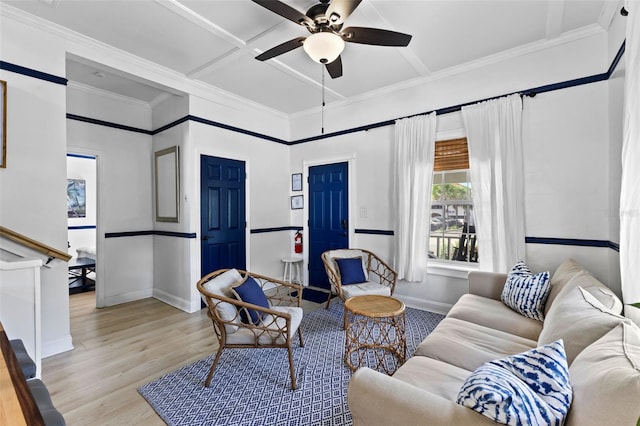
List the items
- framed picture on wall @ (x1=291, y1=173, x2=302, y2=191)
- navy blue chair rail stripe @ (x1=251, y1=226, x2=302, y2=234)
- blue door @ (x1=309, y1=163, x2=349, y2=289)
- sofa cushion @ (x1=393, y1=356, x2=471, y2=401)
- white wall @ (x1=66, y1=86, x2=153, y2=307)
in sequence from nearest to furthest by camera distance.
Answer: sofa cushion @ (x1=393, y1=356, x2=471, y2=401) → white wall @ (x1=66, y1=86, x2=153, y2=307) → blue door @ (x1=309, y1=163, x2=349, y2=289) → navy blue chair rail stripe @ (x1=251, y1=226, x2=302, y2=234) → framed picture on wall @ (x1=291, y1=173, x2=302, y2=191)

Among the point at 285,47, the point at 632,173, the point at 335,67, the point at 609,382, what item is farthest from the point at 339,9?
the point at 609,382

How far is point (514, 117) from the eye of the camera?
3.04 meters

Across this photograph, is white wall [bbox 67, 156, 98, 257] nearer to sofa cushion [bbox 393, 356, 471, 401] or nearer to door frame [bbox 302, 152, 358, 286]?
door frame [bbox 302, 152, 358, 286]

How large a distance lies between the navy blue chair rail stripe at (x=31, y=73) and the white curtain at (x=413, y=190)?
3596mm

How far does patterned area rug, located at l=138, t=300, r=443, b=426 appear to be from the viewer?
1.87m

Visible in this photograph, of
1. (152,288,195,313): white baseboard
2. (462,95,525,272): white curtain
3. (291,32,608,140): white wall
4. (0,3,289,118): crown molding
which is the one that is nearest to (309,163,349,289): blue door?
(291,32,608,140): white wall

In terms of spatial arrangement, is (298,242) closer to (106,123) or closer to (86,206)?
(106,123)

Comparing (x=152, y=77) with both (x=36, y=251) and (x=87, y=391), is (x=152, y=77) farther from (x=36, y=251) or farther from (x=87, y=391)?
(x=87, y=391)

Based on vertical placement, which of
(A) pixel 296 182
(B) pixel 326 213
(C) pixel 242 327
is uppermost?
(A) pixel 296 182

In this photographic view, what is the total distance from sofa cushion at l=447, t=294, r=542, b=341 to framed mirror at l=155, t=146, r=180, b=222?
355cm

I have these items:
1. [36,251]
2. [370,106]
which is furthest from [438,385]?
[370,106]

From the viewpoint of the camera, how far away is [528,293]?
91.4 inches

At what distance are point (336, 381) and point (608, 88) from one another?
135 inches

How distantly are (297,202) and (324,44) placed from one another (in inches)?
123
